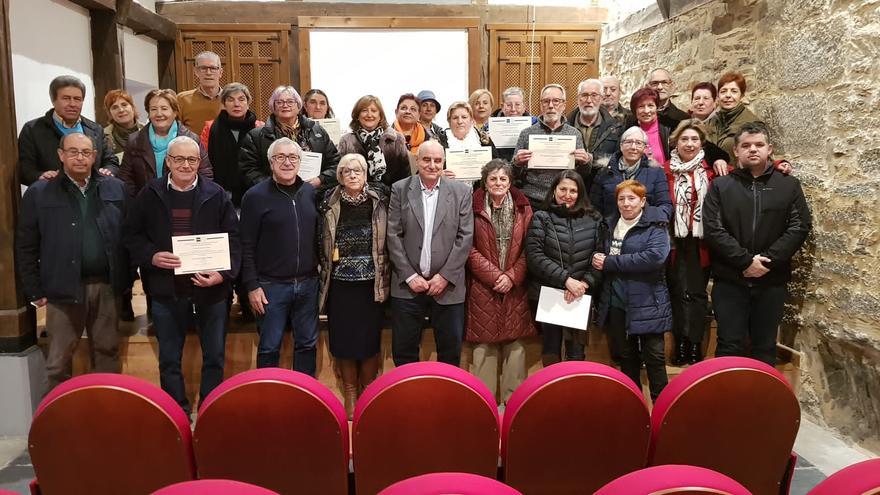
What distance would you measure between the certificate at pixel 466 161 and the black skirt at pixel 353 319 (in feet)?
2.83

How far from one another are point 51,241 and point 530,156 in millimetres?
2589

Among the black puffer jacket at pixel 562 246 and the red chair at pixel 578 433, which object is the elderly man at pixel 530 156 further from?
the red chair at pixel 578 433

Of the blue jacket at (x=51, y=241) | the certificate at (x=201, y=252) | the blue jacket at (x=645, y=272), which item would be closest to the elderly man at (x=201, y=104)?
the blue jacket at (x=51, y=241)

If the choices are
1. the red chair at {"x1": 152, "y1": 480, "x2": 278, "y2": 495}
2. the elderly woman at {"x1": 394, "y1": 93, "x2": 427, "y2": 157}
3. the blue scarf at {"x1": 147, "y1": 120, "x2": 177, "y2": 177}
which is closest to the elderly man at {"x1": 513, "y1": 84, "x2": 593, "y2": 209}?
the elderly woman at {"x1": 394, "y1": 93, "x2": 427, "y2": 157}

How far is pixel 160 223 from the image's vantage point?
3.09 m

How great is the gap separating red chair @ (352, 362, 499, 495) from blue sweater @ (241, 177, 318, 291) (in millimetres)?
1644

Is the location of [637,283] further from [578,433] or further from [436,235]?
[578,433]

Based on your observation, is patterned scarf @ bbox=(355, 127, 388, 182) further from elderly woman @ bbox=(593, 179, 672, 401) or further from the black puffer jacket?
elderly woman @ bbox=(593, 179, 672, 401)

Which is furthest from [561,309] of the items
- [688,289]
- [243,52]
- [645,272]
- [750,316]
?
[243,52]

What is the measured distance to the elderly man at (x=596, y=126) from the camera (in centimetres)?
394

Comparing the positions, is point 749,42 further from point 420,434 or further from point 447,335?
point 420,434

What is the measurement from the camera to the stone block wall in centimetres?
320

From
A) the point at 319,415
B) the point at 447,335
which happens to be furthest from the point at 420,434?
the point at 447,335

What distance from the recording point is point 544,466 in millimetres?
1732
